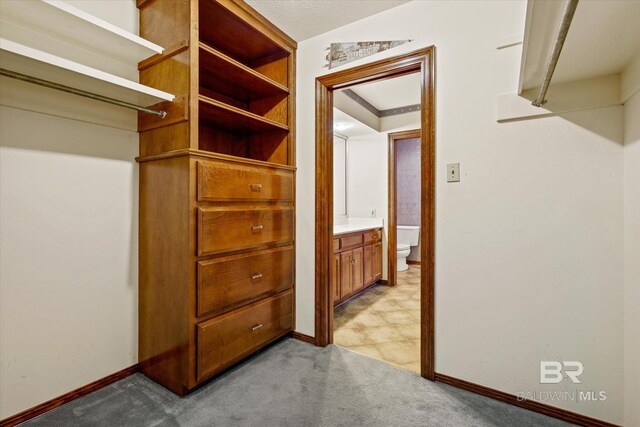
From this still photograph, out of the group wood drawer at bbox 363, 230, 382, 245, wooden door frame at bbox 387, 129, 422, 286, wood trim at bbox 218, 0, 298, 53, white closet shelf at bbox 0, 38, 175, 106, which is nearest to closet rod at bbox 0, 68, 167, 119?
white closet shelf at bbox 0, 38, 175, 106

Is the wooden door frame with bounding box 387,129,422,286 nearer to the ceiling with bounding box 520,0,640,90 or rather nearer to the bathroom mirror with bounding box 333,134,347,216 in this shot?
the bathroom mirror with bounding box 333,134,347,216

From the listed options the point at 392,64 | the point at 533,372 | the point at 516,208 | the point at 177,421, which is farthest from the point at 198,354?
the point at 392,64

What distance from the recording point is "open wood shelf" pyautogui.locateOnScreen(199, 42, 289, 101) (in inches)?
68.5

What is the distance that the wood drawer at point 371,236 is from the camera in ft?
11.4

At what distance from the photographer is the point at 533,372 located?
4.89 feet

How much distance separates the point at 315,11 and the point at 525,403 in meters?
2.54

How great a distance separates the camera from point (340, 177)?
4.12 m

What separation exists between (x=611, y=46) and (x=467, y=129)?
0.63 meters

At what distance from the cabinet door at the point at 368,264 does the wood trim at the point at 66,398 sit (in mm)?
2363

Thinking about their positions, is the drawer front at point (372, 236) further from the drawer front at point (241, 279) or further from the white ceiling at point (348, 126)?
the drawer front at point (241, 279)

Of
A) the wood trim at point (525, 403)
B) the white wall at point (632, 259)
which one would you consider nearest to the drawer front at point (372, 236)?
the wood trim at point (525, 403)

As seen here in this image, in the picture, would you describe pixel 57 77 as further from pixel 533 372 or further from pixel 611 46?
pixel 533 372

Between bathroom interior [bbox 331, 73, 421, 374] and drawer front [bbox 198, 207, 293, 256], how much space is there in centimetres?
73

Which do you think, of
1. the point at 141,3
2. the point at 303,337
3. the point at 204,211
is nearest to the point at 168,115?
the point at 204,211
